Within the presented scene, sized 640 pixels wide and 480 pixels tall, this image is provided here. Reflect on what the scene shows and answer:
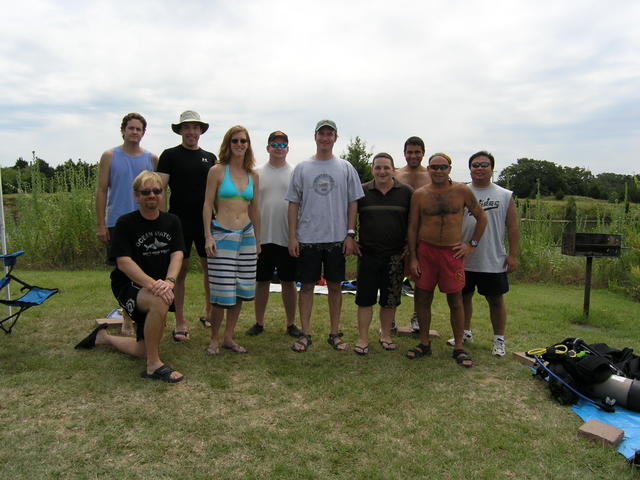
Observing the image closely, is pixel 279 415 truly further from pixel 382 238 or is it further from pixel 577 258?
pixel 577 258

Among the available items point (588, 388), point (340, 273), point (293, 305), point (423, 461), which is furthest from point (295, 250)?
point (588, 388)

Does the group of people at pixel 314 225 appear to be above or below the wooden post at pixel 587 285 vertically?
above

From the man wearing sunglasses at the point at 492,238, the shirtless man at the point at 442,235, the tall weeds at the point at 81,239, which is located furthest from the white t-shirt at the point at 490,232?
the tall weeds at the point at 81,239

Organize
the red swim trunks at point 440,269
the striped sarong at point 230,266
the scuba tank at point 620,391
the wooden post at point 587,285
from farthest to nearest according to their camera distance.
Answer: the wooden post at point 587,285 → the red swim trunks at point 440,269 → the striped sarong at point 230,266 → the scuba tank at point 620,391

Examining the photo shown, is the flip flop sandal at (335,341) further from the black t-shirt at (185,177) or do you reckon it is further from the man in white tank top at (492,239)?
the black t-shirt at (185,177)

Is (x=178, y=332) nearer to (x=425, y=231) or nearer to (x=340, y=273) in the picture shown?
(x=340, y=273)

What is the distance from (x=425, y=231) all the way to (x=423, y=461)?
79.7 inches

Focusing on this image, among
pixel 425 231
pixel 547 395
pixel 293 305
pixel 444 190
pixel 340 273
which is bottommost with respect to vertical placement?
pixel 547 395

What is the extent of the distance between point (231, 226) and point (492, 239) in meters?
2.35

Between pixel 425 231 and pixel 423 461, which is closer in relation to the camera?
pixel 423 461

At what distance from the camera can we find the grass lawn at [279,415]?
96.9 inches

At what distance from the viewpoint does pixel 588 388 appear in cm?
338

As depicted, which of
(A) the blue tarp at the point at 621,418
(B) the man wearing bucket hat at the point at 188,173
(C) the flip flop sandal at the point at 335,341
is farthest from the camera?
(C) the flip flop sandal at the point at 335,341

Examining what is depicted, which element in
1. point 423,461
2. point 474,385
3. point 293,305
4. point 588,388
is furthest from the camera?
point 293,305
